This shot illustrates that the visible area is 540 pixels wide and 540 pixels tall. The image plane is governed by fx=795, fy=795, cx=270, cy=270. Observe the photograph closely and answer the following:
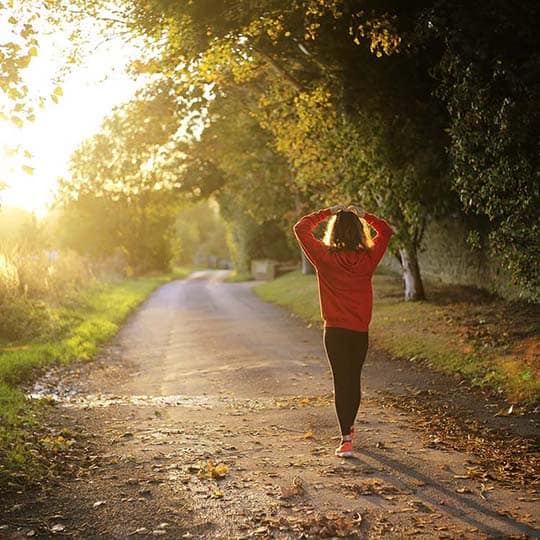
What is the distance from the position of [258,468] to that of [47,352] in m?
8.56

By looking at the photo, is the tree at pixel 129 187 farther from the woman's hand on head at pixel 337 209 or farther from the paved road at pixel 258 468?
the woman's hand on head at pixel 337 209

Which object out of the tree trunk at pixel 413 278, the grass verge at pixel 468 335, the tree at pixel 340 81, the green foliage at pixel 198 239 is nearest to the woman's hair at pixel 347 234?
the grass verge at pixel 468 335

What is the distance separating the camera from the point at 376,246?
7.45 meters

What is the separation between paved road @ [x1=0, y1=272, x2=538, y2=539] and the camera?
545cm

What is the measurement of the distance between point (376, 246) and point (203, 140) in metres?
28.5

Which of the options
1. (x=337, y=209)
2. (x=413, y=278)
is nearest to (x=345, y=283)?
(x=337, y=209)

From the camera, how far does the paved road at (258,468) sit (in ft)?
17.9

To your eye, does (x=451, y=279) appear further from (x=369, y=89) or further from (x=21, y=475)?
(x=21, y=475)

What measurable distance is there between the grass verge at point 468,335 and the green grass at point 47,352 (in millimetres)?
5794

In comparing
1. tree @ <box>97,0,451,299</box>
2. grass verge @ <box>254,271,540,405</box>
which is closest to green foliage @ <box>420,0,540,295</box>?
grass verge @ <box>254,271,540,405</box>

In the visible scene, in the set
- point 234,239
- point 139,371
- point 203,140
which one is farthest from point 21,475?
point 234,239

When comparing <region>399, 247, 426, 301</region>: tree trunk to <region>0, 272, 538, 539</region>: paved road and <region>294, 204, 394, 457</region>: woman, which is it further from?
<region>294, 204, 394, 457</region>: woman

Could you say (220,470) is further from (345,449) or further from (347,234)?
(347,234)

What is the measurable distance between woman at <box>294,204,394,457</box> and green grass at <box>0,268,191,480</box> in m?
2.96
